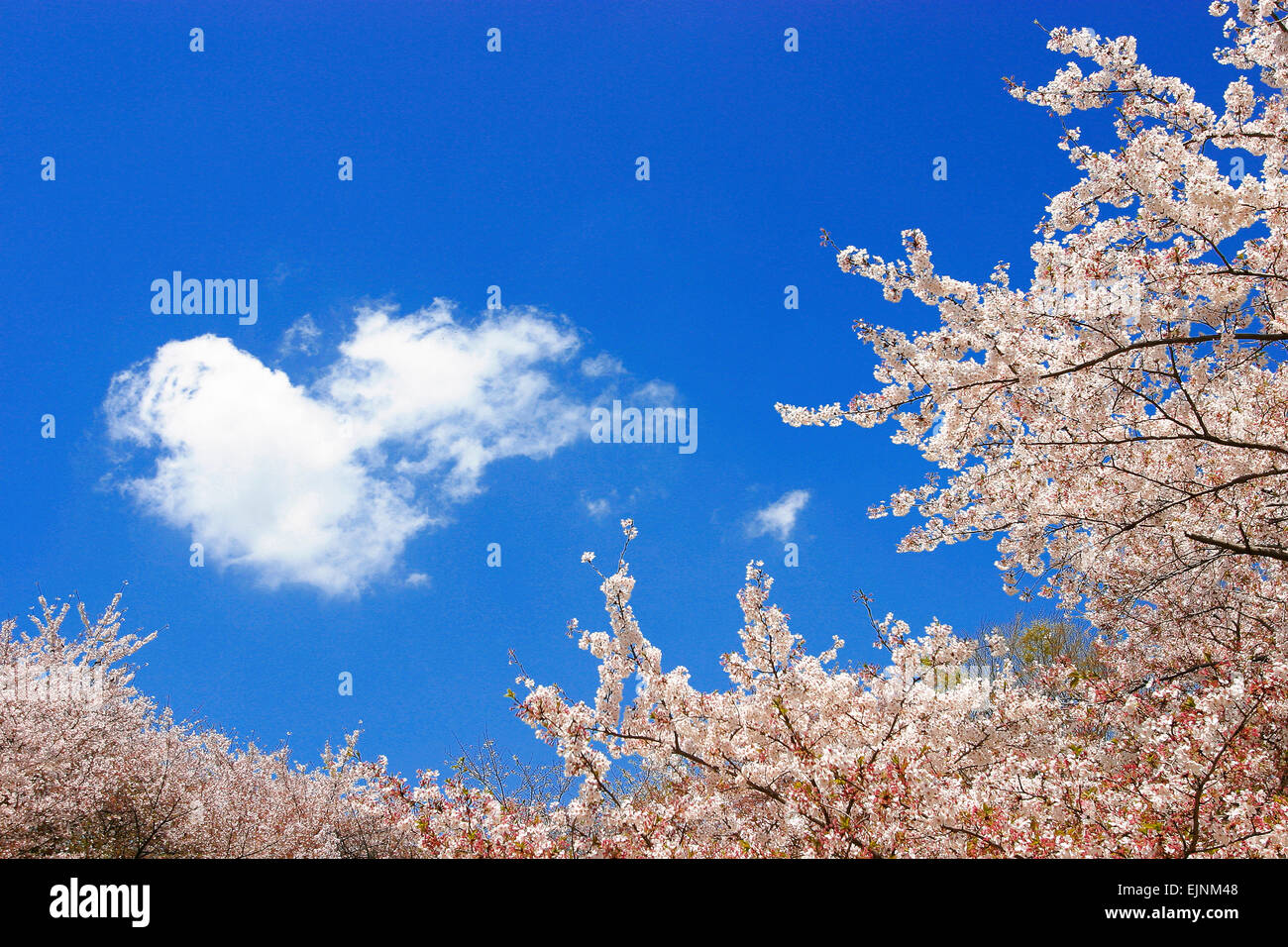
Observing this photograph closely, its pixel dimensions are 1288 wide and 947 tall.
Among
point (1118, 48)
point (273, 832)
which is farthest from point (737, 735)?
point (273, 832)

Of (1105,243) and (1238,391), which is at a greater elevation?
(1105,243)

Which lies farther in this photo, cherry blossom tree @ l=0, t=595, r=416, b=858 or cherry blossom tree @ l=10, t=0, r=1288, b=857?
cherry blossom tree @ l=0, t=595, r=416, b=858

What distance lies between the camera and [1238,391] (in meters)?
6.32

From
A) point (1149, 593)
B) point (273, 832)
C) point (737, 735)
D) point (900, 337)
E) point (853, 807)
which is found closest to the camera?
point (853, 807)

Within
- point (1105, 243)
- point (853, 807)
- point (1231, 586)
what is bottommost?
point (853, 807)

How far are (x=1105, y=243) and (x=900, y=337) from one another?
1.92 metres

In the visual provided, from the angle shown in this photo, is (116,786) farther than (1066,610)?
Yes

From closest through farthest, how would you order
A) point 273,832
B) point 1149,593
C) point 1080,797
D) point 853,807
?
point 1080,797 < point 853,807 < point 1149,593 < point 273,832

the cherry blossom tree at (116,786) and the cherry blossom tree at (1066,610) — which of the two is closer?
the cherry blossom tree at (1066,610)

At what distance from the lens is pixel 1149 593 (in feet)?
24.1
